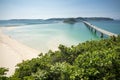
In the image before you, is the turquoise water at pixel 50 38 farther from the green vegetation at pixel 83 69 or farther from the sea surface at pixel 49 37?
the green vegetation at pixel 83 69

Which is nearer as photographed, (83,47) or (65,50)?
(65,50)

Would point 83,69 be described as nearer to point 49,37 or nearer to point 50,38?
point 50,38

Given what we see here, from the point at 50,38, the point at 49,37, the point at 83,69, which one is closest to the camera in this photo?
the point at 83,69

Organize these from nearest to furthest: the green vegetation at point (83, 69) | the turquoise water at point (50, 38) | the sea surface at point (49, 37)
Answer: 1. the green vegetation at point (83, 69)
2. the turquoise water at point (50, 38)
3. the sea surface at point (49, 37)

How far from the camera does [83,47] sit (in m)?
9.43

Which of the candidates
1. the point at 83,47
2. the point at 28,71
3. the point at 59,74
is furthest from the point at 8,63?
the point at 59,74

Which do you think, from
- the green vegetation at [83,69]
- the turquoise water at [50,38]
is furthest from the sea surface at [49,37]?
the green vegetation at [83,69]

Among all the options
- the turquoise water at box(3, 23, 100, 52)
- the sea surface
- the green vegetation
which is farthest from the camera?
the sea surface

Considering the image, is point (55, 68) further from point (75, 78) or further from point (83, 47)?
point (83, 47)

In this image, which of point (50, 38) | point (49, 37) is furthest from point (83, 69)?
point (49, 37)

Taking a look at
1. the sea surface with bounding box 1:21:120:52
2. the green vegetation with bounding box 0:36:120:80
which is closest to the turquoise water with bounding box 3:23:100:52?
the sea surface with bounding box 1:21:120:52

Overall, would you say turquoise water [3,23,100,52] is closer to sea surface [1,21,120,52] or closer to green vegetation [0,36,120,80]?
sea surface [1,21,120,52]

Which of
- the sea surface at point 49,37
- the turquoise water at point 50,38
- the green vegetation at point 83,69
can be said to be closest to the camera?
the green vegetation at point 83,69

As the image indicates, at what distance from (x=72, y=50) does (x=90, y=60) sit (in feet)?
8.24
